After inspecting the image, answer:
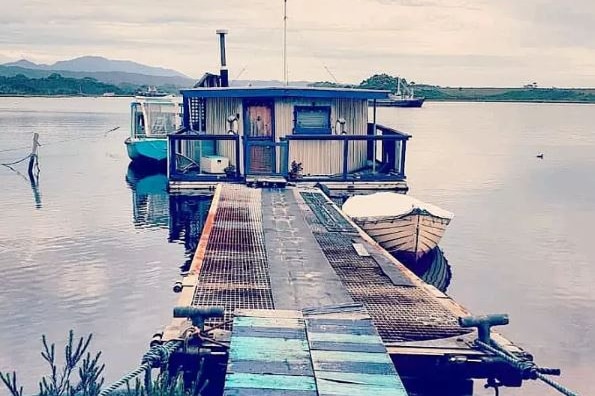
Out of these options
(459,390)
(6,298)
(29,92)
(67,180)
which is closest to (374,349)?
(459,390)

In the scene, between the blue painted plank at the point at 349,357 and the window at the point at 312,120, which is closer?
the blue painted plank at the point at 349,357

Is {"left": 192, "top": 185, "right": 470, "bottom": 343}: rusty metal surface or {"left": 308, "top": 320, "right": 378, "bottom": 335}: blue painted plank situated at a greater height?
{"left": 308, "top": 320, "right": 378, "bottom": 335}: blue painted plank

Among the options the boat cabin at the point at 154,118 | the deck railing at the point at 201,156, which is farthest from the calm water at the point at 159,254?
the boat cabin at the point at 154,118

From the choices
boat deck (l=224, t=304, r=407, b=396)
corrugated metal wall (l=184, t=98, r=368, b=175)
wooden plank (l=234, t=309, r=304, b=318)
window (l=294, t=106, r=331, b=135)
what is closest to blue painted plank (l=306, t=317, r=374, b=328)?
boat deck (l=224, t=304, r=407, b=396)

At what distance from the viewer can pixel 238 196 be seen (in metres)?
20.4

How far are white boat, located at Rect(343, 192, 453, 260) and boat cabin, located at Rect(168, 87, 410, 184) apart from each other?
6020 mm

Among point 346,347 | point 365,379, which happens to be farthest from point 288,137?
point 365,379

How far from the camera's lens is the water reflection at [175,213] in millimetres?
20719

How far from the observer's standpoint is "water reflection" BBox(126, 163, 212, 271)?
20719 millimetres

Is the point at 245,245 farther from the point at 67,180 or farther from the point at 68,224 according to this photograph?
the point at 67,180

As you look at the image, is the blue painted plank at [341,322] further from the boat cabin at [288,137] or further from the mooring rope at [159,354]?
the boat cabin at [288,137]

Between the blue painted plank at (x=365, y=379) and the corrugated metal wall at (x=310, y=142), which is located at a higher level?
the corrugated metal wall at (x=310, y=142)

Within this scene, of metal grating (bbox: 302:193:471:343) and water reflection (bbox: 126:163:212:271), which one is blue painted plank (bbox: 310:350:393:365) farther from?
water reflection (bbox: 126:163:212:271)

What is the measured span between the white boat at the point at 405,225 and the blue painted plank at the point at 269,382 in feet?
35.0
